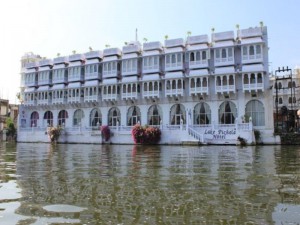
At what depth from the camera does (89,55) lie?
51.1 meters

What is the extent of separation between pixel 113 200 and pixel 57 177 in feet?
11.4

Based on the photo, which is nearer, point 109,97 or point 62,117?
point 109,97

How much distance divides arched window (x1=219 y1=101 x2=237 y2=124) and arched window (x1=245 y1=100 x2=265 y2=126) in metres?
1.81

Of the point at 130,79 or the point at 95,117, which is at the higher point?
the point at 130,79

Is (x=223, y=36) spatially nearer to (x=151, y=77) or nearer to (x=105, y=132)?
(x=151, y=77)

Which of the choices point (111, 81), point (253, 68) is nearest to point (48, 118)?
point (111, 81)

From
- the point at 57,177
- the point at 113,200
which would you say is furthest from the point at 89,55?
the point at 113,200

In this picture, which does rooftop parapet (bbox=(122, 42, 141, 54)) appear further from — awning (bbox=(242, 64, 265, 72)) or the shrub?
awning (bbox=(242, 64, 265, 72))

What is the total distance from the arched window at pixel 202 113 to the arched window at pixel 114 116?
12.1 m

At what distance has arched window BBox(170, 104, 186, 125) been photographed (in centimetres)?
4434

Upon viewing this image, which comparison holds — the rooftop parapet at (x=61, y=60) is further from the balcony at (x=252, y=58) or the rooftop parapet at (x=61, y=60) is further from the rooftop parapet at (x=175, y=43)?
the balcony at (x=252, y=58)

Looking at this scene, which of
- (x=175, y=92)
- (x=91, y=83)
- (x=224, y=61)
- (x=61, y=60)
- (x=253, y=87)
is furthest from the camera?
(x=61, y=60)

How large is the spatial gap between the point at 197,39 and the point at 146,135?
1475 centimetres

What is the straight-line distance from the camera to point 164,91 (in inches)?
1777
